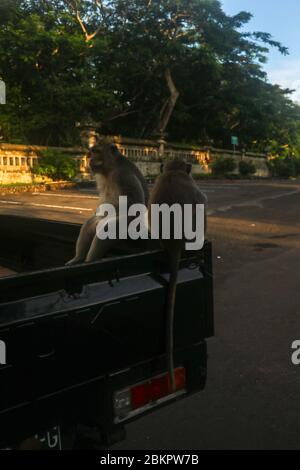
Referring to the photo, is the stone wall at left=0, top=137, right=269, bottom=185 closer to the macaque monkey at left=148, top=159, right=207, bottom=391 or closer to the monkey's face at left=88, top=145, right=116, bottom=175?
the monkey's face at left=88, top=145, right=116, bottom=175

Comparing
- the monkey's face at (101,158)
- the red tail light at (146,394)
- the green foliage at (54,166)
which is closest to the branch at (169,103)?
the green foliage at (54,166)

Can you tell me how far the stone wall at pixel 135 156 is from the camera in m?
21.6

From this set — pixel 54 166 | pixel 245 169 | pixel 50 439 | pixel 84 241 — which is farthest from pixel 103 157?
pixel 245 169

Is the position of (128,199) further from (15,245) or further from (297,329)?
(297,329)

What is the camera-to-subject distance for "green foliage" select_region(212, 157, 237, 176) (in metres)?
34.6

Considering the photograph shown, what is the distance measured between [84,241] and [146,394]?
134cm

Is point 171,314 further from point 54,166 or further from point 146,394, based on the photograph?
point 54,166

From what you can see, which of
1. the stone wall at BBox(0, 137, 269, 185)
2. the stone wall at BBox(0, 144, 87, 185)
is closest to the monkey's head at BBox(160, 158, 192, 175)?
the stone wall at BBox(0, 137, 269, 185)

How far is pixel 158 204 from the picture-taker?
133 inches

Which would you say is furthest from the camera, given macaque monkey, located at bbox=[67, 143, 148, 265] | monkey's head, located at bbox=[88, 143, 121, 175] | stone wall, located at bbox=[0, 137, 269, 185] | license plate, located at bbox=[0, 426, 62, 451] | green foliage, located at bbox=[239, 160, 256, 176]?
green foliage, located at bbox=[239, 160, 256, 176]

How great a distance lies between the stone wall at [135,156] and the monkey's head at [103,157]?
450 centimetres

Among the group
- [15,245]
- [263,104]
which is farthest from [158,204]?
[263,104]

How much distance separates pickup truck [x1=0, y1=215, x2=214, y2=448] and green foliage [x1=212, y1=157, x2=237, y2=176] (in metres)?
32.4

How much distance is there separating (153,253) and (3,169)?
20.3 meters
